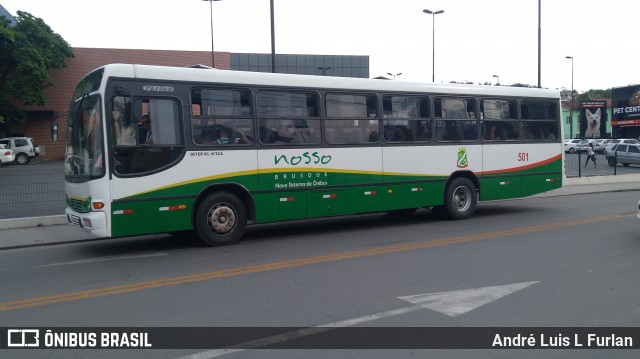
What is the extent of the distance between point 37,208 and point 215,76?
287 inches

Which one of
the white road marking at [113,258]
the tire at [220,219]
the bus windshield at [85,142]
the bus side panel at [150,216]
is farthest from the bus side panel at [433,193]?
the bus windshield at [85,142]

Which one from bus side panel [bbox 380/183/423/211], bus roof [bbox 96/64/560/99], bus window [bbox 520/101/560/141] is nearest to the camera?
bus roof [bbox 96/64/560/99]

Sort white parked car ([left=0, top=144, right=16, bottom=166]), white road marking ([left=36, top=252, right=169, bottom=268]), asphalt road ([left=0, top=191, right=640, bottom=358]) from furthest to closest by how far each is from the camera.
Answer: white parked car ([left=0, top=144, right=16, bottom=166]) < white road marking ([left=36, top=252, right=169, bottom=268]) < asphalt road ([left=0, top=191, right=640, bottom=358])

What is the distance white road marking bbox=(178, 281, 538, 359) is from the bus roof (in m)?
5.83

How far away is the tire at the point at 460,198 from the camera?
13.6 meters

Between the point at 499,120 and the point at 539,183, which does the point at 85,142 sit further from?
the point at 539,183

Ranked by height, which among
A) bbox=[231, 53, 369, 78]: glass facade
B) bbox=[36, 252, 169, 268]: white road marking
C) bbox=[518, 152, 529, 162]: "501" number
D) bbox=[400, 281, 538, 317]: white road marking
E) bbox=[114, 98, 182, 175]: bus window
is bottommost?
bbox=[36, 252, 169, 268]: white road marking

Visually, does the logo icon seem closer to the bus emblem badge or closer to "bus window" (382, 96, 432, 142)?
"bus window" (382, 96, 432, 142)

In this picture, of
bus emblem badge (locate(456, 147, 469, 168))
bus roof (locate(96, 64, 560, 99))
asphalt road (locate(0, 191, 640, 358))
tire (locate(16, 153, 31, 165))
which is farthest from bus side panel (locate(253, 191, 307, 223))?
tire (locate(16, 153, 31, 165))

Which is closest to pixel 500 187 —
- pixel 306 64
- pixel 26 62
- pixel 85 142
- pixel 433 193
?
pixel 433 193

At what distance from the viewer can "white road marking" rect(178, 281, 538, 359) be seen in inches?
199

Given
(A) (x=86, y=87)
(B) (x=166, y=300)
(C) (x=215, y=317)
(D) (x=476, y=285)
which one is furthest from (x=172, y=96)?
(D) (x=476, y=285)

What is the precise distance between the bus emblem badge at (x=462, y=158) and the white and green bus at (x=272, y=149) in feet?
0.09

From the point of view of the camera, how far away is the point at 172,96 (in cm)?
987
